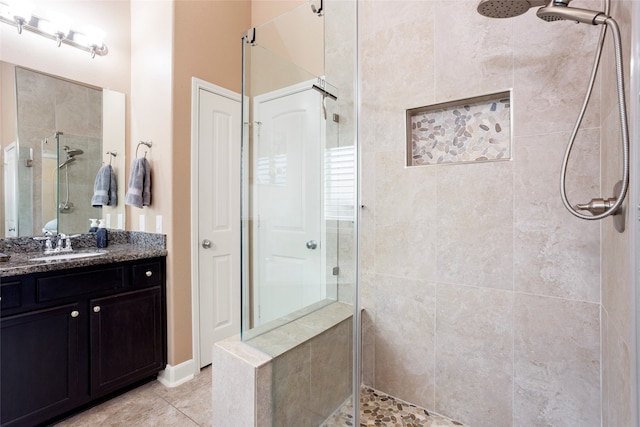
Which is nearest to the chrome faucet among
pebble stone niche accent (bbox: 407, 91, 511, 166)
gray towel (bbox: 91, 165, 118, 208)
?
gray towel (bbox: 91, 165, 118, 208)

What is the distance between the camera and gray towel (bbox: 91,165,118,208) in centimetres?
229

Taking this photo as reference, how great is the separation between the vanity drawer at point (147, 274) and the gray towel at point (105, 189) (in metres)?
0.69

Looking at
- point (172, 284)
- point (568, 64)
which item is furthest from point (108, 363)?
point (568, 64)

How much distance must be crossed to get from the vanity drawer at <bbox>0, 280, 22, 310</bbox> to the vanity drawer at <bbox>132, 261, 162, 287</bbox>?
559mm

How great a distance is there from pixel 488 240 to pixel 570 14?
3.26ft

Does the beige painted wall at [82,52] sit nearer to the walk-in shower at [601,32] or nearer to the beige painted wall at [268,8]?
the beige painted wall at [268,8]

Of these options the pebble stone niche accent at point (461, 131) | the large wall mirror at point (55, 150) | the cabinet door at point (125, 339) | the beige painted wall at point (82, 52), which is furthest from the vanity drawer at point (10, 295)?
the pebble stone niche accent at point (461, 131)

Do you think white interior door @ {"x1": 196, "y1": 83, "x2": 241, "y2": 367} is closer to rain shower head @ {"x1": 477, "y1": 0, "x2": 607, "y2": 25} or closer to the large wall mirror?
the large wall mirror

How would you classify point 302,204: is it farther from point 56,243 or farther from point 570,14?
point 56,243

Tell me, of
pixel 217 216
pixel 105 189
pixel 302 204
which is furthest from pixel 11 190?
pixel 302 204

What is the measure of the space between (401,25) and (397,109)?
0.51 metres

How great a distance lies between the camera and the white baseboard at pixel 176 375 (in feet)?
6.87

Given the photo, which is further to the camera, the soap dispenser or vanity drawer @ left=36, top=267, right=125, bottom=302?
the soap dispenser

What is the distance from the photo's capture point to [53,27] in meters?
2.00
